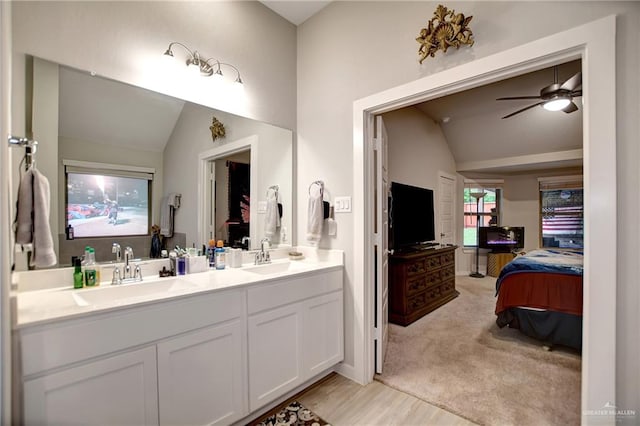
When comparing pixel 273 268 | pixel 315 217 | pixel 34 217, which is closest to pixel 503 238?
pixel 315 217

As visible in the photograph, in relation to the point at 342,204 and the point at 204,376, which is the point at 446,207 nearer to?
the point at 342,204

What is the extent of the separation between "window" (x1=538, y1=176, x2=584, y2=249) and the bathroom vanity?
6292 millimetres

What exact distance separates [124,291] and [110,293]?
2.4 inches

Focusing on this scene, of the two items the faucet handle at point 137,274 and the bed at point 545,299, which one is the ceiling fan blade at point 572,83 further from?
the faucet handle at point 137,274

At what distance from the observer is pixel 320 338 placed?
2.13m

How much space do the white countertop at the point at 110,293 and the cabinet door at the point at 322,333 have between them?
0.87 ft

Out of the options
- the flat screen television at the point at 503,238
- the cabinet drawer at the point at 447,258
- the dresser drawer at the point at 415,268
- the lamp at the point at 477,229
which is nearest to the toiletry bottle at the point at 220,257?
the dresser drawer at the point at 415,268

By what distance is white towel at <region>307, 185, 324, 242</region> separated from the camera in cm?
235

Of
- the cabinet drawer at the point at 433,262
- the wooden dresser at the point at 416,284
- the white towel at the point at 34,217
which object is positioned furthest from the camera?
the cabinet drawer at the point at 433,262

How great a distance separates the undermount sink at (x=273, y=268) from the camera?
2.18 meters

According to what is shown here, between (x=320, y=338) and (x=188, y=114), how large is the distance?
1.84 metres

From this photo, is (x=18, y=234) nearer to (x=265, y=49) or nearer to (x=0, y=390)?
(x=0, y=390)

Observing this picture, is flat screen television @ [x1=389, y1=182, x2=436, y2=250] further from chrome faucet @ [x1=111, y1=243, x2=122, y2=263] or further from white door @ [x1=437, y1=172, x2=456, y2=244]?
chrome faucet @ [x1=111, y1=243, x2=122, y2=263]

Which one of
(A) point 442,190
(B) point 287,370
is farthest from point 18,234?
(A) point 442,190
